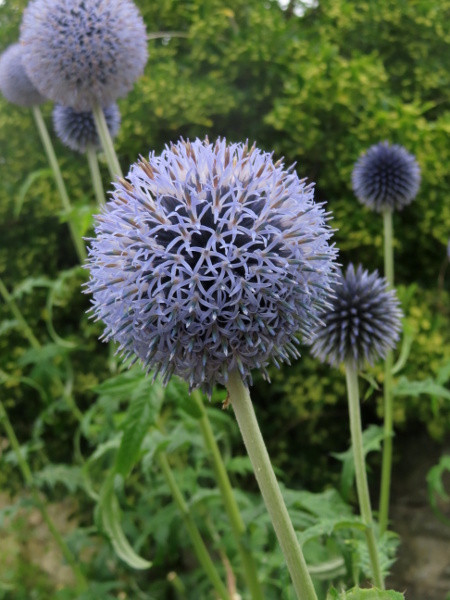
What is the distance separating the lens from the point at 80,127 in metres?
2.87

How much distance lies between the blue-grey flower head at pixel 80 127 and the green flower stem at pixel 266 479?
6.93ft

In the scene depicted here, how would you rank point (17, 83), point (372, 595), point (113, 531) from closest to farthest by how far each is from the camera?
point (372, 595) < point (113, 531) < point (17, 83)

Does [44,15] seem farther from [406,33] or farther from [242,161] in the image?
[406,33]

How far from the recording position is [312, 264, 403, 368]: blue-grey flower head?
1806mm

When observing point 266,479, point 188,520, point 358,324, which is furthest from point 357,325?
point 188,520

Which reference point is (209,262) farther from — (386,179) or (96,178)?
(386,179)

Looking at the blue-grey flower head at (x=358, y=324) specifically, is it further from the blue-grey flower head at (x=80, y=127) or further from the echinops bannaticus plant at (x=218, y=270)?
the blue-grey flower head at (x=80, y=127)

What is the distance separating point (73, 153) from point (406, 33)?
8.62ft

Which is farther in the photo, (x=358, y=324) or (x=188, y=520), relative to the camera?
(x=188, y=520)

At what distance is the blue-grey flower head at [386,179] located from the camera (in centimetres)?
262

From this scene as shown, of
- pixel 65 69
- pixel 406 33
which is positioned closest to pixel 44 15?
pixel 65 69

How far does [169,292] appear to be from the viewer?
1.03m

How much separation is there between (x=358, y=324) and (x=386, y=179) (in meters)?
1.08

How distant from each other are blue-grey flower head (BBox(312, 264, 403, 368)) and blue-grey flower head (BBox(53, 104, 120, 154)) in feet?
5.22
